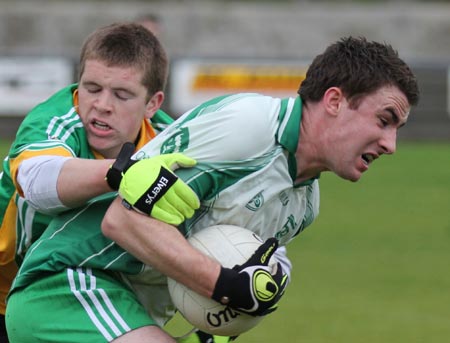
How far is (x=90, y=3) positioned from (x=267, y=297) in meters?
20.8

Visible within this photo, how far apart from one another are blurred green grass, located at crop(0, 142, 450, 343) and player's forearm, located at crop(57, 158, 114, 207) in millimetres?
3074

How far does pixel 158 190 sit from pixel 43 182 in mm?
504

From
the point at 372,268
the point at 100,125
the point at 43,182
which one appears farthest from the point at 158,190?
the point at 372,268

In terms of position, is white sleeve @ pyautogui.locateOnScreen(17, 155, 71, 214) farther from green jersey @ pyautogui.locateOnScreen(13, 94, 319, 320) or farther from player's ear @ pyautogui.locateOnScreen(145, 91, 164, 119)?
player's ear @ pyautogui.locateOnScreen(145, 91, 164, 119)

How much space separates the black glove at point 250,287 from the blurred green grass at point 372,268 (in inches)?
119

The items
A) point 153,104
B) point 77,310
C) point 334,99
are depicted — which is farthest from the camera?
point 153,104

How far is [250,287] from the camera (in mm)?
3820

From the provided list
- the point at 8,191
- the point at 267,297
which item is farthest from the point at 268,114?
the point at 8,191

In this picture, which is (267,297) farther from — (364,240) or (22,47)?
(22,47)

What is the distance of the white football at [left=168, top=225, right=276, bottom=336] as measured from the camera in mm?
3916

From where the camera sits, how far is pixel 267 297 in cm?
386

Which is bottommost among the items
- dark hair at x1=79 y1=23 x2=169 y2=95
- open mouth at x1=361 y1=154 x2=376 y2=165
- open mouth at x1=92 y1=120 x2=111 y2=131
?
open mouth at x1=92 y1=120 x2=111 y2=131

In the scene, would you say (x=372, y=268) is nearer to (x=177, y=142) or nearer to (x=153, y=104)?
(x=153, y=104)

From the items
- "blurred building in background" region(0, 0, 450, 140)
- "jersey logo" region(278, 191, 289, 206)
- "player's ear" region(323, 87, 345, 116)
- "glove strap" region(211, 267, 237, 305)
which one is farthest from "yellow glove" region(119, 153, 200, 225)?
"blurred building in background" region(0, 0, 450, 140)
